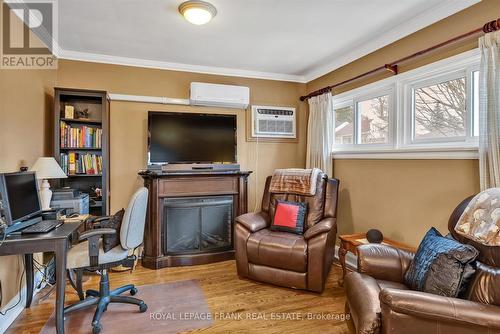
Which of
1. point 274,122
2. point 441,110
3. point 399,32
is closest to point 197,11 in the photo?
point 399,32

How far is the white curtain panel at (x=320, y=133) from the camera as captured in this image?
12.2 ft

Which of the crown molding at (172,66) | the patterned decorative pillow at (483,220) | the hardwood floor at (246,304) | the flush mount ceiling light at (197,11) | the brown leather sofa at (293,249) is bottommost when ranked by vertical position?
the hardwood floor at (246,304)

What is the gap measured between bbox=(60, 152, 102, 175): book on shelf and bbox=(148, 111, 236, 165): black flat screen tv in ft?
1.88

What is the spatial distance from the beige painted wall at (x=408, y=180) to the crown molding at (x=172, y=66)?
3.05ft

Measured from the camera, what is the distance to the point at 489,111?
2008mm

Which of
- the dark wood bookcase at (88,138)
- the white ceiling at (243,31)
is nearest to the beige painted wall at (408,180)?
the white ceiling at (243,31)

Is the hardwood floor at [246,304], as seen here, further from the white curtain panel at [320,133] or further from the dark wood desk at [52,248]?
the white curtain panel at [320,133]

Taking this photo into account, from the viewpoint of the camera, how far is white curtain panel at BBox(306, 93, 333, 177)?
12.2ft

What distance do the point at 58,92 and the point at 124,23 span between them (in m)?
1.07

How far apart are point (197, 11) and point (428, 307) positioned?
2.46 metres

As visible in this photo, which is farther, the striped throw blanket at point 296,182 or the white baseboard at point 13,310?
the striped throw blanket at point 296,182

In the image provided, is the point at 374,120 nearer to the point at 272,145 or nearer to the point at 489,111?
the point at 489,111

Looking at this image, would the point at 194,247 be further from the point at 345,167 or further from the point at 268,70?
the point at 268,70

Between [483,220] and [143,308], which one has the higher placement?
[483,220]
